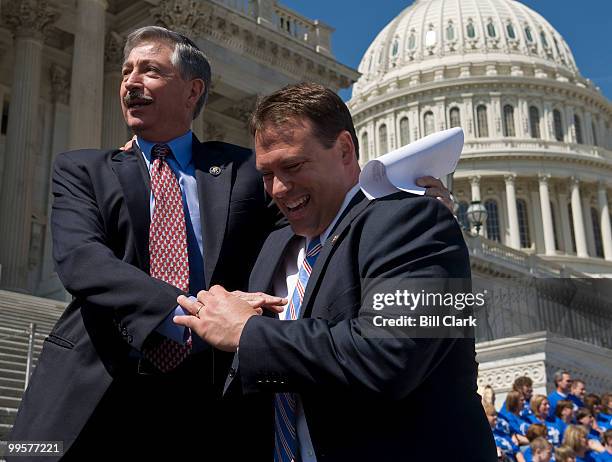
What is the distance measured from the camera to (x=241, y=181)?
3.18 meters

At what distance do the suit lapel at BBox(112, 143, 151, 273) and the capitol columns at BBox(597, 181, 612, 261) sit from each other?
7789 centimetres

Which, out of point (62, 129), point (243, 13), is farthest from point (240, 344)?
point (243, 13)

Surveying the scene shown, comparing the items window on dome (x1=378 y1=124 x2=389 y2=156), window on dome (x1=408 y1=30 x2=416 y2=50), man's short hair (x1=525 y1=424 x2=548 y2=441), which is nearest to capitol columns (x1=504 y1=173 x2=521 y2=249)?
window on dome (x1=378 y1=124 x2=389 y2=156)

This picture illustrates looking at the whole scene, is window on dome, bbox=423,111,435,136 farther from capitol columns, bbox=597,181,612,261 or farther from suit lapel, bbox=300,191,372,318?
suit lapel, bbox=300,191,372,318

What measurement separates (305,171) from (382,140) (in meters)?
80.7

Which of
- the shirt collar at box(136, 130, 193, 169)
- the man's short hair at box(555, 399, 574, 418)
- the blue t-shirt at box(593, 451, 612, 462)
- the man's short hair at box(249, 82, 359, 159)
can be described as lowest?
the blue t-shirt at box(593, 451, 612, 462)

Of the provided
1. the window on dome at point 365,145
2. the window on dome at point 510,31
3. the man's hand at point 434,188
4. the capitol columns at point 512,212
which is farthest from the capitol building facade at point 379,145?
the window on dome at point 510,31

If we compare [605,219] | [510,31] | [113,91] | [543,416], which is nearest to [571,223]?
[605,219]

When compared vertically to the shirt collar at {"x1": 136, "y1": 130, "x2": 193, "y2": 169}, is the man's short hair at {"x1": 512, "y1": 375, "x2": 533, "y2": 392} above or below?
below

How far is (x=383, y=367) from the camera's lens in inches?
77.2

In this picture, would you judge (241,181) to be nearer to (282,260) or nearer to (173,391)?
(282,260)

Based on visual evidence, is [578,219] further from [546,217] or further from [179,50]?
[179,50]

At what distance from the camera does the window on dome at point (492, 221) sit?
7512cm

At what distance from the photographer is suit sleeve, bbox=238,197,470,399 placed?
1966 millimetres
